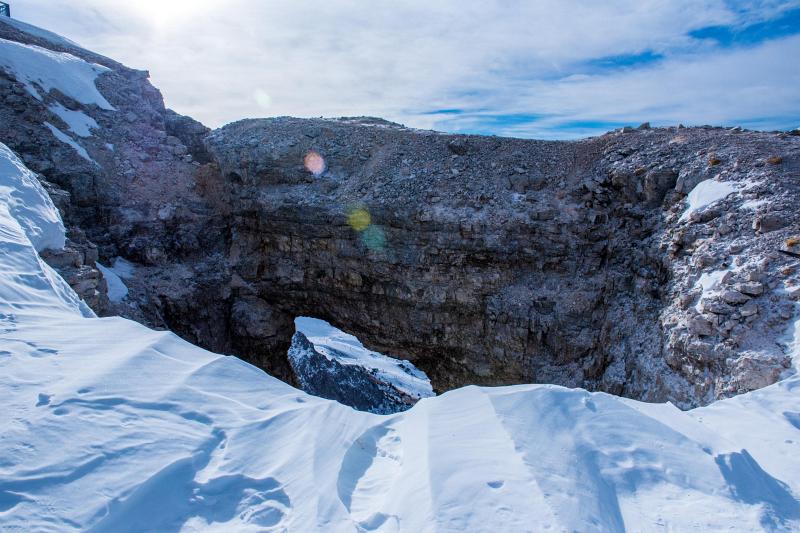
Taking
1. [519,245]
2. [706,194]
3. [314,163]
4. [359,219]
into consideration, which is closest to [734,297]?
[706,194]

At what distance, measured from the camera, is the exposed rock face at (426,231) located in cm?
930

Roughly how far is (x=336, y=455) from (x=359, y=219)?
34.3 feet

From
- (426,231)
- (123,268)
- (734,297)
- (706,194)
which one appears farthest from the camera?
(123,268)

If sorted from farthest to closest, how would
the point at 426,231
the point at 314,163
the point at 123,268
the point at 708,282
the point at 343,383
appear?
the point at 343,383 → the point at 314,163 → the point at 123,268 → the point at 426,231 → the point at 708,282

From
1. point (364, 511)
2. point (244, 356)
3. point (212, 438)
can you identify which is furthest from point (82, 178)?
point (364, 511)

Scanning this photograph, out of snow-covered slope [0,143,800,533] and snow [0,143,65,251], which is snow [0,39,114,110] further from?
snow-covered slope [0,143,800,533]

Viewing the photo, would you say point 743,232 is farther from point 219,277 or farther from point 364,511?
point 219,277

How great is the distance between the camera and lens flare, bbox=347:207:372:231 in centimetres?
1327

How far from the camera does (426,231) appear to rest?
12781 millimetres

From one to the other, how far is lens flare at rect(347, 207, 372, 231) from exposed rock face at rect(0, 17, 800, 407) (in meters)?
0.06

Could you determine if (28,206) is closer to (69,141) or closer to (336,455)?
(336,455)

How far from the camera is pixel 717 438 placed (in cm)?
349

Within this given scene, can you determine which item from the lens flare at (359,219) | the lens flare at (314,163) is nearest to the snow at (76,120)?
the lens flare at (314,163)

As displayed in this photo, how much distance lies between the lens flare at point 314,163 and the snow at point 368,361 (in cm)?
598
